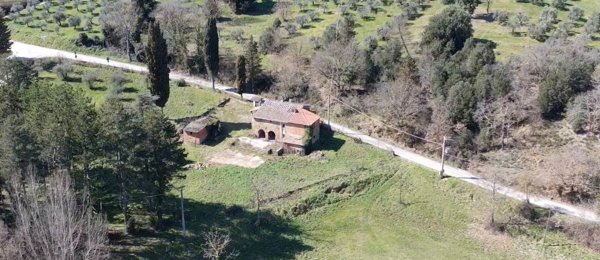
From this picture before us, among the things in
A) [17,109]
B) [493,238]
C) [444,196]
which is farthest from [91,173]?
[493,238]

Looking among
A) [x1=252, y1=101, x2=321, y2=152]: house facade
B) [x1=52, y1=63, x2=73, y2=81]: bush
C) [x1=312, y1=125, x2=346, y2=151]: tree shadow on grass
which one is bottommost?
[x1=312, y1=125, x2=346, y2=151]: tree shadow on grass

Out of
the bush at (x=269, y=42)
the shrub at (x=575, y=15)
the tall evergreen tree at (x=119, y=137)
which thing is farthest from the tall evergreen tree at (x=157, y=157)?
the shrub at (x=575, y=15)

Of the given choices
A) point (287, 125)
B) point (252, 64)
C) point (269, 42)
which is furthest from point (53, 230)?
point (269, 42)

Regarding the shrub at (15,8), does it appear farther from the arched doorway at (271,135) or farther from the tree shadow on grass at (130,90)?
the arched doorway at (271,135)

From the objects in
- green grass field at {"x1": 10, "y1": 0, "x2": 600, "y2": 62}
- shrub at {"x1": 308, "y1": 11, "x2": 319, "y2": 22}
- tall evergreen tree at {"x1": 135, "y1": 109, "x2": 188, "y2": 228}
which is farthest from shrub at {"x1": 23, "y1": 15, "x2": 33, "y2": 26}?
tall evergreen tree at {"x1": 135, "y1": 109, "x2": 188, "y2": 228}

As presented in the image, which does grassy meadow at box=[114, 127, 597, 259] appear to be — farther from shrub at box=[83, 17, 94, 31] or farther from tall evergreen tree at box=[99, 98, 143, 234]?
shrub at box=[83, 17, 94, 31]

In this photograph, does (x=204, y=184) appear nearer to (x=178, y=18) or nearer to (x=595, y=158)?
(x=178, y=18)
